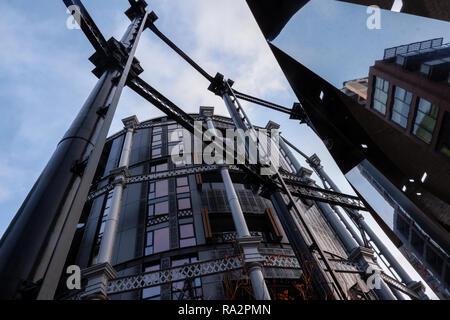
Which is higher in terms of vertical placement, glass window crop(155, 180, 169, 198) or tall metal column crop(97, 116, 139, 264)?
glass window crop(155, 180, 169, 198)

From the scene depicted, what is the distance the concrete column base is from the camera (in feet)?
33.7

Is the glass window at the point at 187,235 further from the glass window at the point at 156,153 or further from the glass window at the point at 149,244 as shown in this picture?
the glass window at the point at 156,153

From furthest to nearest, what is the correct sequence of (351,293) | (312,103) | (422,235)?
1. (351,293)
2. (312,103)
3. (422,235)

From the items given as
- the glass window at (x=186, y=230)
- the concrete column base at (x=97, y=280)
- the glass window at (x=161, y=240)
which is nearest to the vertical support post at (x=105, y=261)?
the concrete column base at (x=97, y=280)

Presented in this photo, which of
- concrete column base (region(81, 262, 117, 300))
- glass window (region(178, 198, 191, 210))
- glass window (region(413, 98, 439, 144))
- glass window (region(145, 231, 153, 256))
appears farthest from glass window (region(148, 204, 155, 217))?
glass window (region(413, 98, 439, 144))

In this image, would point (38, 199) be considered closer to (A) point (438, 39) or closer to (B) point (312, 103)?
(A) point (438, 39)

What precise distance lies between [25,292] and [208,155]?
749 inches

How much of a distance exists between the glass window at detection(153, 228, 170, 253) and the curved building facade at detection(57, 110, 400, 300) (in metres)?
0.06

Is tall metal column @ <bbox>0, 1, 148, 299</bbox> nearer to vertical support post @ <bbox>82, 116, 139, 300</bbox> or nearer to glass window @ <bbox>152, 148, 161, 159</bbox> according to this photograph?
vertical support post @ <bbox>82, 116, 139, 300</bbox>

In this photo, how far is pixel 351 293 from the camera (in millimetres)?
15562

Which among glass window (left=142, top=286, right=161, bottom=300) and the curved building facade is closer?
the curved building facade
